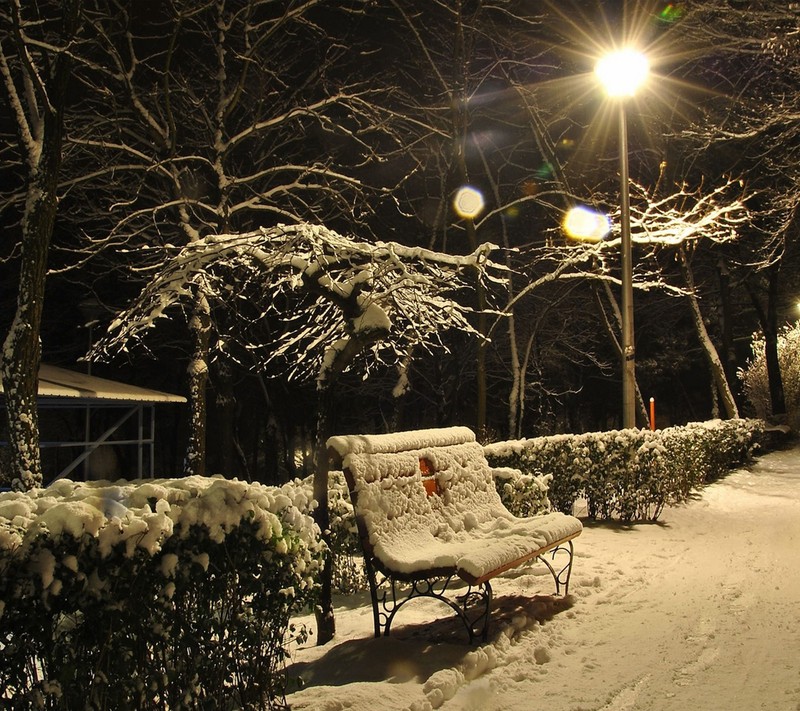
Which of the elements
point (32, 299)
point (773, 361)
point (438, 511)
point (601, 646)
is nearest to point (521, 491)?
point (438, 511)

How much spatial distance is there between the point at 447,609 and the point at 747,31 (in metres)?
11.3

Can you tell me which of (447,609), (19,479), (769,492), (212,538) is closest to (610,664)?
(447,609)

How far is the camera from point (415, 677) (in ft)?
14.0

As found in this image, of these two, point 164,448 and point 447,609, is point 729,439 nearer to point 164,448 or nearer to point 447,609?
point 447,609

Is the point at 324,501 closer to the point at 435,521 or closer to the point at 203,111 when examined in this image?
the point at 435,521

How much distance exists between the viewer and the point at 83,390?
14.5m

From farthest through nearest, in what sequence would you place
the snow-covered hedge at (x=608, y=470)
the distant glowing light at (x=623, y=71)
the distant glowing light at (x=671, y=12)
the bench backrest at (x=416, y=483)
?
the distant glowing light at (x=671, y=12)
the distant glowing light at (x=623, y=71)
the snow-covered hedge at (x=608, y=470)
the bench backrest at (x=416, y=483)

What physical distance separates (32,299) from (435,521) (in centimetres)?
562

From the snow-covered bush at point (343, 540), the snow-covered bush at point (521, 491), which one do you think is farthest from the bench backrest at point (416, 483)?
the snow-covered bush at point (521, 491)

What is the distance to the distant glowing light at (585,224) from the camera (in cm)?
1582

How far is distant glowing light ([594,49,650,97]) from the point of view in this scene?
11250mm

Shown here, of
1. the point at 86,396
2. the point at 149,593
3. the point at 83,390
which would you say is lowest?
the point at 149,593

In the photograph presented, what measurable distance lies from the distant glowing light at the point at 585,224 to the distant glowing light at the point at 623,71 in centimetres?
402

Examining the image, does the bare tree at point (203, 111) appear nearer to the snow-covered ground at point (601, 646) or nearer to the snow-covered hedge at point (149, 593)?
the snow-covered ground at point (601, 646)
